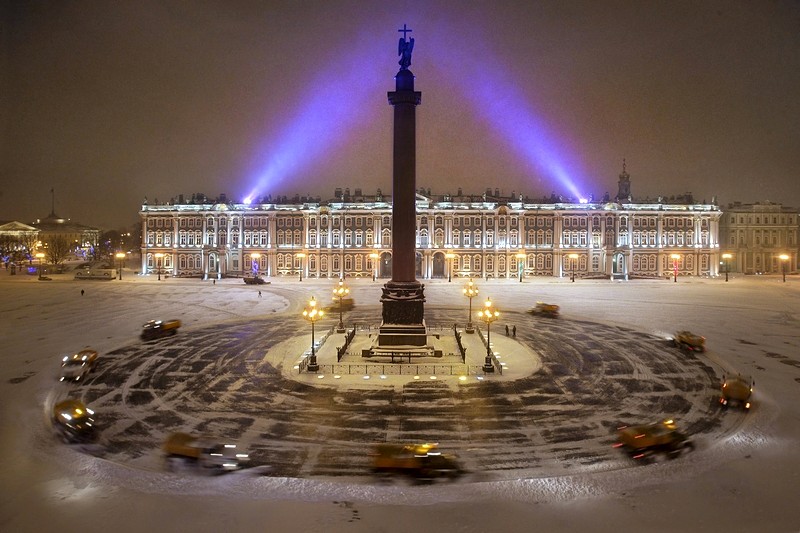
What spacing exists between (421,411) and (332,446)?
3.92 meters

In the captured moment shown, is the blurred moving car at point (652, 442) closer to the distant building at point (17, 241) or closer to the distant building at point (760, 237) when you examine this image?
the distant building at point (760, 237)

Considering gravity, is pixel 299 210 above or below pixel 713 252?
above

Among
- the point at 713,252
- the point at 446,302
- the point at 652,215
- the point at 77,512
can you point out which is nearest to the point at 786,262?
the point at 713,252

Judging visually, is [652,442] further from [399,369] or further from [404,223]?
[404,223]

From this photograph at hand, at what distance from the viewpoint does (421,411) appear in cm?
1748

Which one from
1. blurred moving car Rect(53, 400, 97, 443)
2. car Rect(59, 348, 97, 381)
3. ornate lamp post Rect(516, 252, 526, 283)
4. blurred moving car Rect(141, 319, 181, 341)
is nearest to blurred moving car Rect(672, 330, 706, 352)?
blurred moving car Rect(53, 400, 97, 443)

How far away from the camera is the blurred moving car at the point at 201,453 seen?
44.1 ft

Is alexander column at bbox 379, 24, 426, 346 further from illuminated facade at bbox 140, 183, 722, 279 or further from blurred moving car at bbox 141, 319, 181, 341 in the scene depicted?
illuminated facade at bbox 140, 183, 722, 279

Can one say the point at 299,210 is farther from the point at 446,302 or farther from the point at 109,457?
the point at 109,457

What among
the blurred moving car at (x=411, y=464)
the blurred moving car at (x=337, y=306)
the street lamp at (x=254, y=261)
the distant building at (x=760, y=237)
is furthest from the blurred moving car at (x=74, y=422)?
the distant building at (x=760, y=237)

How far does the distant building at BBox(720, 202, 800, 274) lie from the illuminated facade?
31.9ft

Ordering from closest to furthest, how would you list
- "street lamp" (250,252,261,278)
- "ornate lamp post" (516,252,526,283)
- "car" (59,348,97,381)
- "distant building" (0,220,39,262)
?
"car" (59,348,97,381) → "street lamp" (250,252,261,278) → "ornate lamp post" (516,252,526,283) → "distant building" (0,220,39,262)

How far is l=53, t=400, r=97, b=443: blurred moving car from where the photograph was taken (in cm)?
1530

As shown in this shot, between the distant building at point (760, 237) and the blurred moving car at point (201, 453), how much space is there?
94.5m
